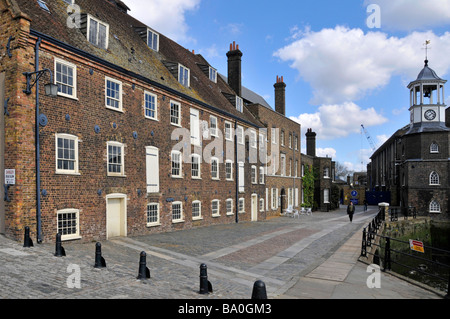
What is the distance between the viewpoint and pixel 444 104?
4178 cm

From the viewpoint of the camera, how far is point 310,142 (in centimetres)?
5275

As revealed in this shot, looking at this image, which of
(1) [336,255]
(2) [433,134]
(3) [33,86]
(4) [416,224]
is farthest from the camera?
(2) [433,134]

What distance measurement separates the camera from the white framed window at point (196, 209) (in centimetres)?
2230

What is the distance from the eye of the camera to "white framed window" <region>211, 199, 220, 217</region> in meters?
24.7

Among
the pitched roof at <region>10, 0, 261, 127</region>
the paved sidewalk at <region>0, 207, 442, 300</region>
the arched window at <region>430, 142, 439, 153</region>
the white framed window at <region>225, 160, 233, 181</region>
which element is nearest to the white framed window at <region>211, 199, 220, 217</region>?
the white framed window at <region>225, 160, 233, 181</region>

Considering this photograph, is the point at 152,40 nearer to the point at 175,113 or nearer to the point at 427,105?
the point at 175,113

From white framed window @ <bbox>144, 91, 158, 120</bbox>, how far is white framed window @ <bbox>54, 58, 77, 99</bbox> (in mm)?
4445

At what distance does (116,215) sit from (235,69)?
21.3 meters

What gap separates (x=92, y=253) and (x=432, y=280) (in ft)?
60.7

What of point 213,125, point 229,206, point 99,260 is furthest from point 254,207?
point 99,260
